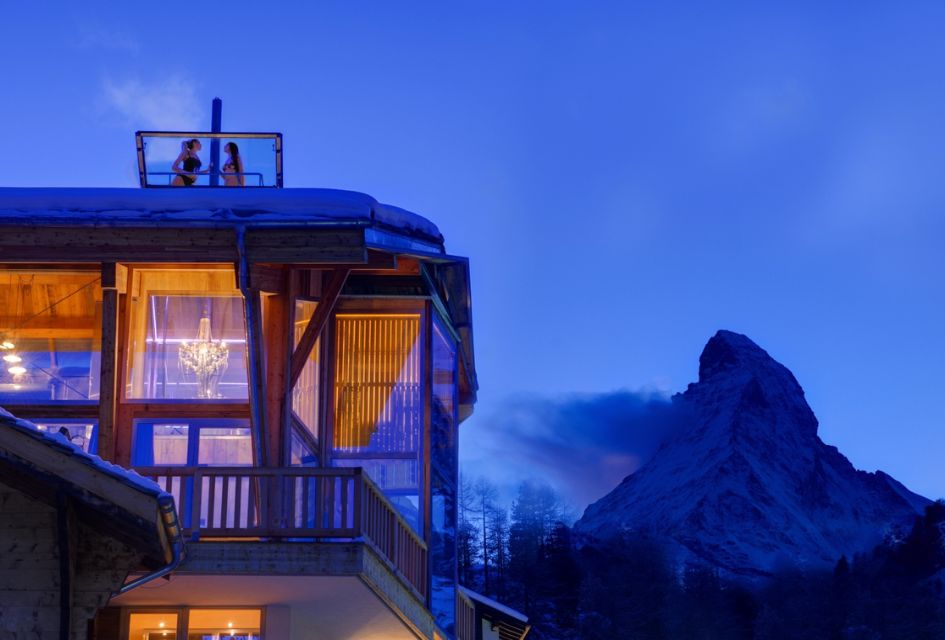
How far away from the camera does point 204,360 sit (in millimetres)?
17344

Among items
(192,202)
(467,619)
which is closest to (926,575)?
(467,619)

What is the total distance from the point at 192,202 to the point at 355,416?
14.4 ft

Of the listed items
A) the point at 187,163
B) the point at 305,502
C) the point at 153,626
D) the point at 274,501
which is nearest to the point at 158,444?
the point at 153,626

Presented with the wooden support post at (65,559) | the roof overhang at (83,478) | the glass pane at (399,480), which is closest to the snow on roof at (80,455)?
the roof overhang at (83,478)

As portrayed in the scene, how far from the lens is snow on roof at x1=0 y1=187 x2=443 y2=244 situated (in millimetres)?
16328

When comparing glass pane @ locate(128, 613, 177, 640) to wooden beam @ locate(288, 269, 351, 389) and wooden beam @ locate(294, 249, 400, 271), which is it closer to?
wooden beam @ locate(288, 269, 351, 389)

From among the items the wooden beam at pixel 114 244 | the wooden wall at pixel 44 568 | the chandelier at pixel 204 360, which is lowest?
the wooden wall at pixel 44 568

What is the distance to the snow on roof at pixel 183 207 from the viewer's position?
16.3 meters

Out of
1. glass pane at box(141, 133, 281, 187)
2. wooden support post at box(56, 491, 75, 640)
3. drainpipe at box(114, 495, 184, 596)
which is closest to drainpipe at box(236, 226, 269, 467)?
glass pane at box(141, 133, 281, 187)

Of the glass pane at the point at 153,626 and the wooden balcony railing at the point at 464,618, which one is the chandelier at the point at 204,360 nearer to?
the glass pane at the point at 153,626

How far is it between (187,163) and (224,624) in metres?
6.48

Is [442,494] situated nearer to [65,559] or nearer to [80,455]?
[65,559]

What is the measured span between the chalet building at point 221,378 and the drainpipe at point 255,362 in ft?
0.07

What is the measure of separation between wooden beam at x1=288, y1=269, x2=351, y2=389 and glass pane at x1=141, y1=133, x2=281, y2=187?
8.07 ft
